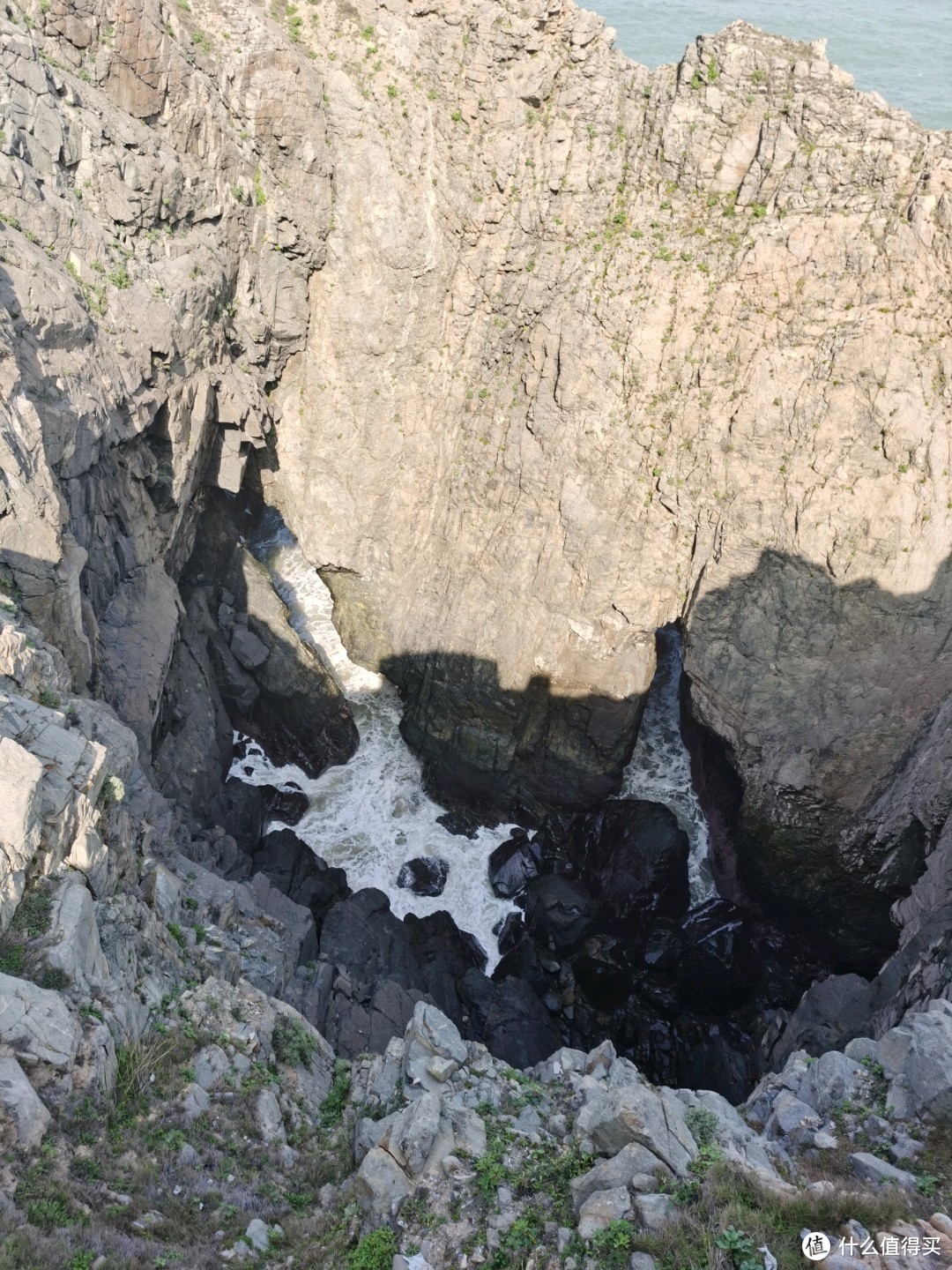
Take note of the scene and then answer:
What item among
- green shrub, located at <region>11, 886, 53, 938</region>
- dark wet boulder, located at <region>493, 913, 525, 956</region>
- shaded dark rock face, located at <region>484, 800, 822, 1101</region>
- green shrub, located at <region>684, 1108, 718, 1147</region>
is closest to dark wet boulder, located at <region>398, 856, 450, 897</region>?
shaded dark rock face, located at <region>484, 800, 822, 1101</region>

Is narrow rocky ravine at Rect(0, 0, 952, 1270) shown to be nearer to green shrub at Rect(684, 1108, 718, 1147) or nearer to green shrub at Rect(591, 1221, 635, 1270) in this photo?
green shrub at Rect(684, 1108, 718, 1147)

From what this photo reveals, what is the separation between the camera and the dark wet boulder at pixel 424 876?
26438 millimetres

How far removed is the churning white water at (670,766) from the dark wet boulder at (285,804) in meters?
10.8

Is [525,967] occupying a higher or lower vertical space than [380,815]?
lower

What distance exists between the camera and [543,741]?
1102 inches

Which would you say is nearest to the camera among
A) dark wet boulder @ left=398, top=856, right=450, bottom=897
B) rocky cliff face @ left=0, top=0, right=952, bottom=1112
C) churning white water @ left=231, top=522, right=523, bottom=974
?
rocky cliff face @ left=0, top=0, right=952, bottom=1112

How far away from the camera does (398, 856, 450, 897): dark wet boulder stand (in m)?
26.4

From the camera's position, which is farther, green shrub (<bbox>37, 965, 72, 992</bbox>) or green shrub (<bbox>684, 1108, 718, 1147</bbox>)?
green shrub (<bbox>684, 1108, 718, 1147</bbox>)

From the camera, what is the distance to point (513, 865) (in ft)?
88.4

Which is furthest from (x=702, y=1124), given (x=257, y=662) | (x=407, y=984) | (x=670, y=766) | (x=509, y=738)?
Result: (x=257, y=662)

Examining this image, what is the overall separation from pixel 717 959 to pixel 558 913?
4.83m

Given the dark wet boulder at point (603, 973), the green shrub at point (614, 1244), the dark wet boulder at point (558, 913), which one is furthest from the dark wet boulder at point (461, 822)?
the green shrub at point (614, 1244)

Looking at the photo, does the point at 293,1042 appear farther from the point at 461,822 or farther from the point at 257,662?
the point at 257,662

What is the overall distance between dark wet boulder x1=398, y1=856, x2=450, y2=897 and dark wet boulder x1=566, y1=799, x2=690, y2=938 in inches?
173
